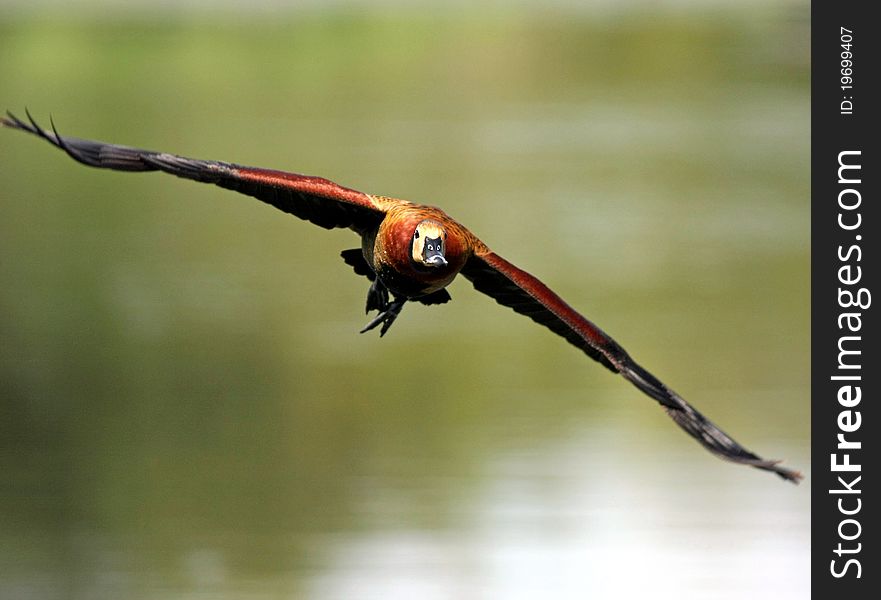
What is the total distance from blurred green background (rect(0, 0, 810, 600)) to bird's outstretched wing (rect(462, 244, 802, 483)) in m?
5.62

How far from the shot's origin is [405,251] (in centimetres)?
542

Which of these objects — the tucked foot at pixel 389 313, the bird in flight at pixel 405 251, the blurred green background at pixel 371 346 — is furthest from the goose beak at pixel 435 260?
the blurred green background at pixel 371 346

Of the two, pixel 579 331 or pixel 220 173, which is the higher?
pixel 220 173

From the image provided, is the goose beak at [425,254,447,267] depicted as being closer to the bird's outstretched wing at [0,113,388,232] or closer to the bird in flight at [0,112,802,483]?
the bird in flight at [0,112,802,483]

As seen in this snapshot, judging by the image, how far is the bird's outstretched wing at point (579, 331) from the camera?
5738 millimetres

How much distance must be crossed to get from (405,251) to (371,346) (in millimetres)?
8769

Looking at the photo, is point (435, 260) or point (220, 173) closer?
point (435, 260)

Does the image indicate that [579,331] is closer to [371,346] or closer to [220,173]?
[220,173]

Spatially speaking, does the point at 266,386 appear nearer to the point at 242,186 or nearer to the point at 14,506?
the point at 14,506

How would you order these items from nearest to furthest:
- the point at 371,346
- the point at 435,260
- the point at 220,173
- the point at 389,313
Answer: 1. the point at 435,260
2. the point at 220,173
3. the point at 389,313
4. the point at 371,346

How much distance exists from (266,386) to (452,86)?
31.0 feet

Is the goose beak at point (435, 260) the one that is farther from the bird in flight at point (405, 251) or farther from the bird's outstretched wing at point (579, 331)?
the bird's outstretched wing at point (579, 331)

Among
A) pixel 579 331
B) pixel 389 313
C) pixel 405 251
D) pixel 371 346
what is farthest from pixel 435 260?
pixel 371 346

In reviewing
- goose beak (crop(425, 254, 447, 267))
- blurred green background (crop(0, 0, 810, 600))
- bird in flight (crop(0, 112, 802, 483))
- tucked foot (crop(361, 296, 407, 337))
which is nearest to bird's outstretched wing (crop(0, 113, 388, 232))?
bird in flight (crop(0, 112, 802, 483))
